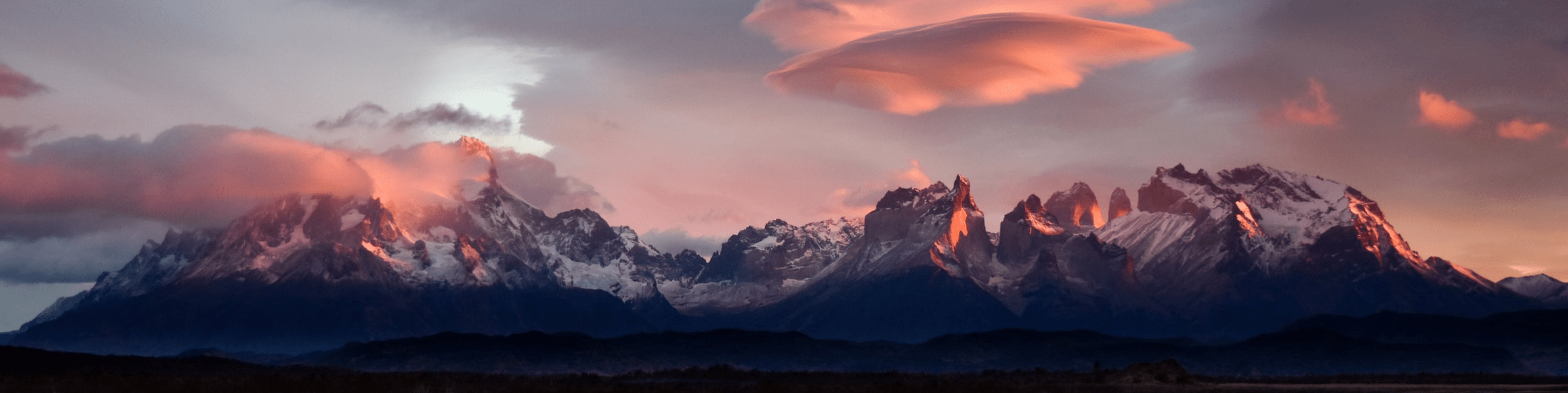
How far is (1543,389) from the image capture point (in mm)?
184000

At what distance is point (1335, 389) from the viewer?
191m

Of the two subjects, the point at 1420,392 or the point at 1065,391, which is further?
the point at 1065,391

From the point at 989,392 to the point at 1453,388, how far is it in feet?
196

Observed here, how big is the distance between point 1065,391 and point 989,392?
10193 mm

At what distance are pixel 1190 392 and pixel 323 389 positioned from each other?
11609 cm

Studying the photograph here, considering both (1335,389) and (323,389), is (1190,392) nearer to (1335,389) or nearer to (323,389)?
(1335,389)

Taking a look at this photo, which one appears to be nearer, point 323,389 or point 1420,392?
point 1420,392

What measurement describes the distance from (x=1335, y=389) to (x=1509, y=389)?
20.4m

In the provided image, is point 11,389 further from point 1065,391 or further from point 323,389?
point 1065,391

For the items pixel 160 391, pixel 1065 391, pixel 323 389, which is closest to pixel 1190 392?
pixel 1065 391

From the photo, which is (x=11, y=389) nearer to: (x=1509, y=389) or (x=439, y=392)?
(x=439, y=392)

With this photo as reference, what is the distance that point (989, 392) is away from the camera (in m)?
199

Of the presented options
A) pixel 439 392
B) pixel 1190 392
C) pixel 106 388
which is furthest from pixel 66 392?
pixel 1190 392

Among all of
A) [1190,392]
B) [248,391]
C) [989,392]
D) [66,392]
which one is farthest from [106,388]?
[1190,392]
